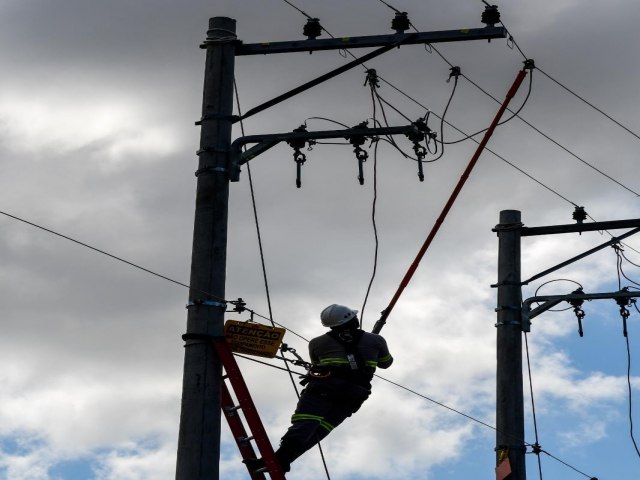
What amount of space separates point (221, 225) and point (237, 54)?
147 cm

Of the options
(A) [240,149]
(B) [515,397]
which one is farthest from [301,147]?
(B) [515,397]

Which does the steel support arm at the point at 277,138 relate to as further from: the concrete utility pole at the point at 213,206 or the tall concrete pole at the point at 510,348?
the tall concrete pole at the point at 510,348

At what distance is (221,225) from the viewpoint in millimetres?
10328

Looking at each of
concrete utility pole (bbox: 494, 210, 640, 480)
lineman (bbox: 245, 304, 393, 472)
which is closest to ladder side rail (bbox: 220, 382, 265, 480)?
lineman (bbox: 245, 304, 393, 472)

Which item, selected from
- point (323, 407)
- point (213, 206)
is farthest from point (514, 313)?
point (213, 206)

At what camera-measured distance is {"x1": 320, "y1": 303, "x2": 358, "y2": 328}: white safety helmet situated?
11.6 m

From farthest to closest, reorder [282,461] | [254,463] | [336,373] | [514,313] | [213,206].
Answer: [514,313] < [336,373] < [282,461] < [254,463] < [213,206]

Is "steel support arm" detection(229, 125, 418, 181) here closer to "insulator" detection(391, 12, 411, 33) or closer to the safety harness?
"insulator" detection(391, 12, 411, 33)

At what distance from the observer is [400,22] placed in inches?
435

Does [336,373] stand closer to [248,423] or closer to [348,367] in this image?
[348,367]

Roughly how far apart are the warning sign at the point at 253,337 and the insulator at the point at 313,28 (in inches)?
88.7

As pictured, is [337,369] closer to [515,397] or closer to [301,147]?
[301,147]

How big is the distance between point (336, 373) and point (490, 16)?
117 inches

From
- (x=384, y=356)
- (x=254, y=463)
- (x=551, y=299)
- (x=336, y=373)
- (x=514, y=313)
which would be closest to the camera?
(x=254, y=463)
